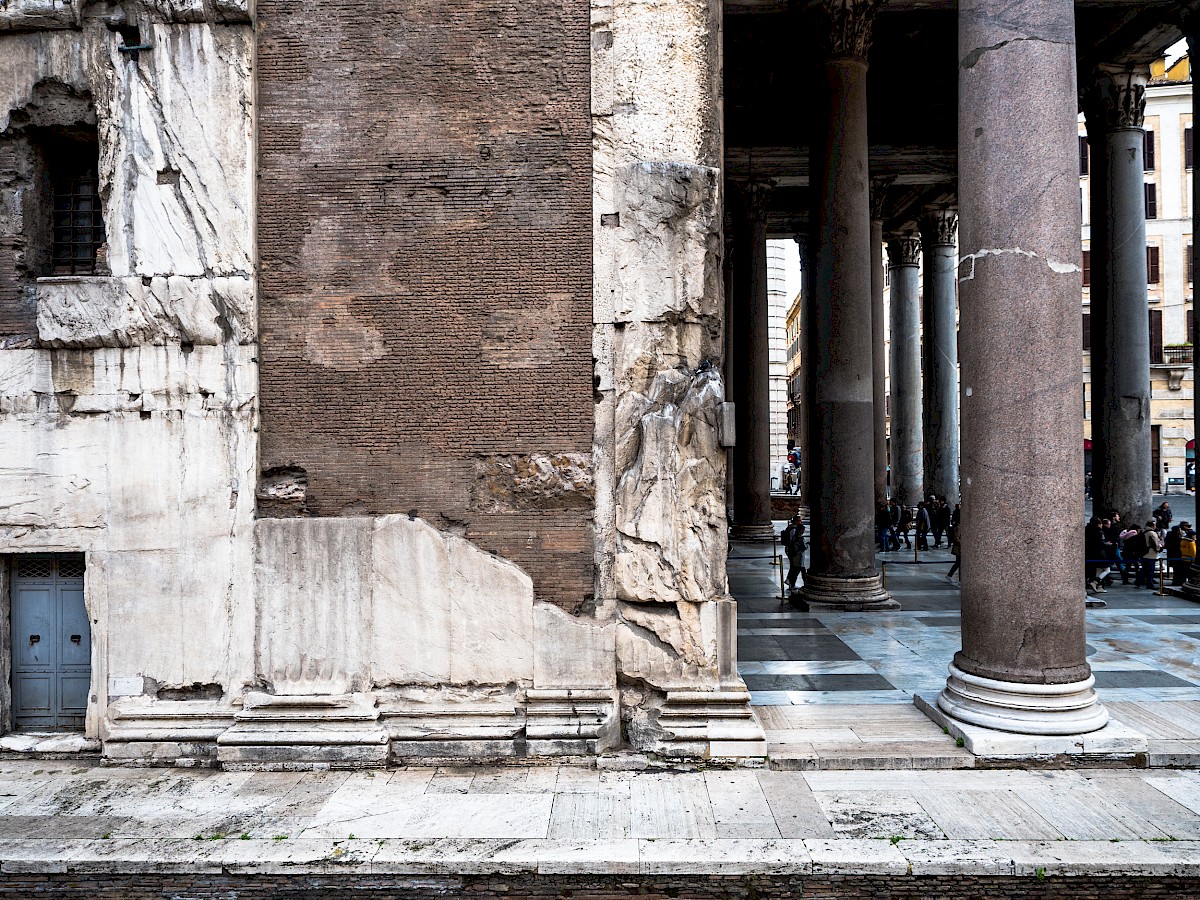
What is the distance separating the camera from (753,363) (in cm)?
2166

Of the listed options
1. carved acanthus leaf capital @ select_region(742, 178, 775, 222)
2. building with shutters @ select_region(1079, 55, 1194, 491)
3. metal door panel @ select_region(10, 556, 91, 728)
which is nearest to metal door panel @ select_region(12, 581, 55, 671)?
metal door panel @ select_region(10, 556, 91, 728)

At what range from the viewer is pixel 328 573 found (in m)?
6.89

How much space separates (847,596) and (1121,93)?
12.1 m

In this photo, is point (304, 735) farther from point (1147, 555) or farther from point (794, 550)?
point (1147, 555)

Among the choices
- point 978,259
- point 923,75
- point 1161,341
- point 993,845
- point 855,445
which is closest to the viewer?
point 993,845

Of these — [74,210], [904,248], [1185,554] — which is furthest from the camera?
[904,248]

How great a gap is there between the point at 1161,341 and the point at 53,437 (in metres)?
45.0

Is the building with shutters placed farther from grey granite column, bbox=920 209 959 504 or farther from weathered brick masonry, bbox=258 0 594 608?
weathered brick masonry, bbox=258 0 594 608

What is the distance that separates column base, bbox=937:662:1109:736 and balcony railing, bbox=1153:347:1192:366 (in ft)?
131

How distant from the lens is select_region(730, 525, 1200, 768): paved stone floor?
Result: 6766 millimetres

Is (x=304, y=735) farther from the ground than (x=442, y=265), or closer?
closer

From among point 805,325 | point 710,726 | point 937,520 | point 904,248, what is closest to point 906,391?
point 805,325

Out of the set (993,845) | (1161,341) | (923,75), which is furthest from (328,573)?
(1161,341)

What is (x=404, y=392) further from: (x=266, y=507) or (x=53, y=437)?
(x=53, y=437)
